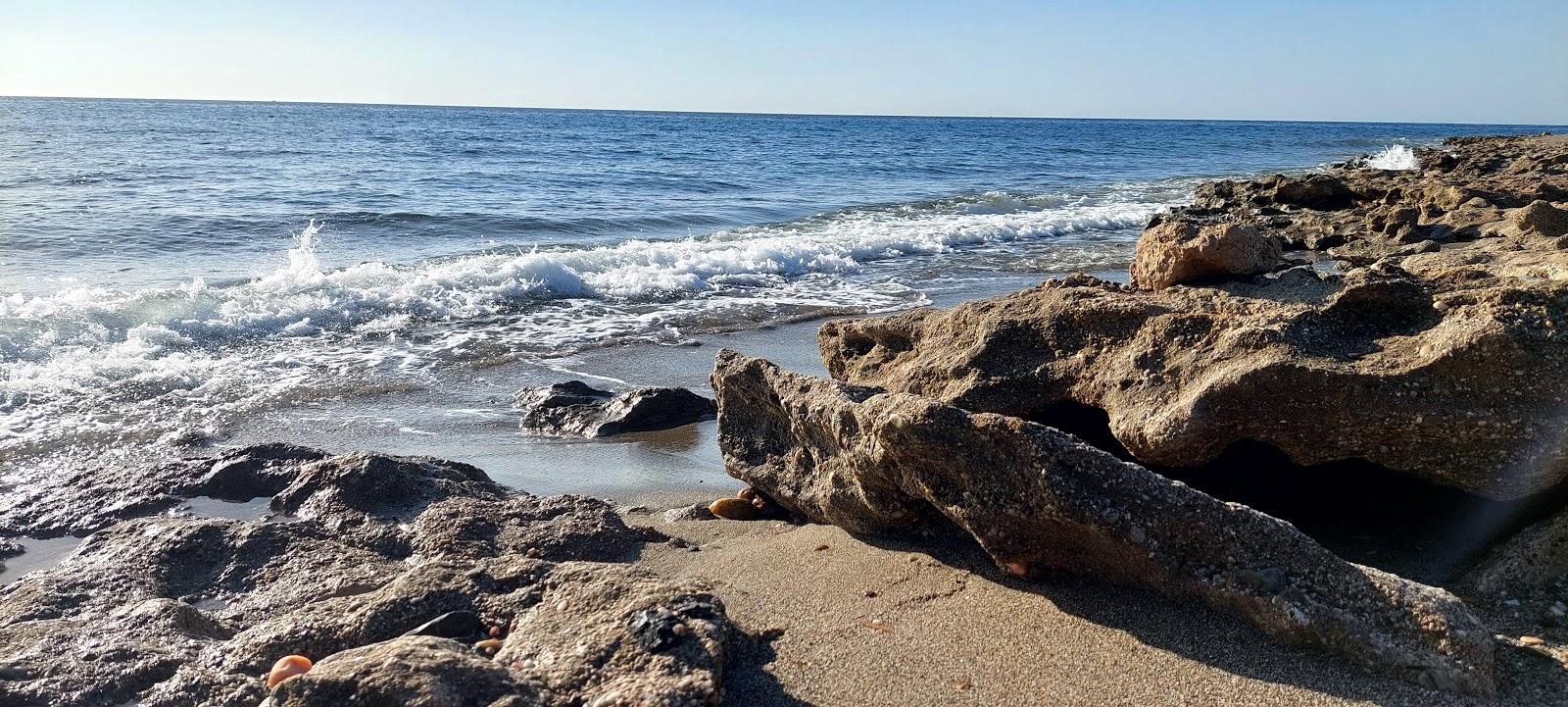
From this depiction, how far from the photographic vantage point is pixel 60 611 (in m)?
3.32

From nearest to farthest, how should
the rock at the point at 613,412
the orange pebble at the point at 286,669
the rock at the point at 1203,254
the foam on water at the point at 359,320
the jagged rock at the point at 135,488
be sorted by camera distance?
1. the orange pebble at the point at 286,669
2. the jagged rock at the point at 135,488
3. the rock at the point at 1203,254
4. the rock at the point at 613,412
5. the foam on water at the point at 359,320

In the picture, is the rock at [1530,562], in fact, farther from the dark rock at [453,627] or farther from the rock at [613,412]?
the rock at [613,412]

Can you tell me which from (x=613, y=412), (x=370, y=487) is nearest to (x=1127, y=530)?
(x=370, y=487)

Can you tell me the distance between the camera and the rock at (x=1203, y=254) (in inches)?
192

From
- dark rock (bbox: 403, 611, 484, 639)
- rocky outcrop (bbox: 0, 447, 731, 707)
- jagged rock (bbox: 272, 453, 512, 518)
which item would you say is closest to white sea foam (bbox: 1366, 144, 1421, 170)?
jagged rock (bbox: 272, 453, 512, 518)

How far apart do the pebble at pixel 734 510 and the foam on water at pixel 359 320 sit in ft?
10.9

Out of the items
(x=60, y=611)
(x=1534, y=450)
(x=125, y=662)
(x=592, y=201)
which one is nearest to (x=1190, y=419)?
(x=1534, y=450)

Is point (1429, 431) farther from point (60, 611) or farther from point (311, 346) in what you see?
point (311, 346)

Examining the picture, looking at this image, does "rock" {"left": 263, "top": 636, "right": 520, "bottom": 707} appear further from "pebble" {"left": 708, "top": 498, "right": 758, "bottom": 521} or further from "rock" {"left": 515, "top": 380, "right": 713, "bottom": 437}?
"rock" {"left": 515, "top": 380, "right": 713, "bottom": 437}

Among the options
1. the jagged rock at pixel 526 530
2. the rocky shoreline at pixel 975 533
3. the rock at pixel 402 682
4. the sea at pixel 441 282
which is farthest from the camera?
the sea at pixel 441 282

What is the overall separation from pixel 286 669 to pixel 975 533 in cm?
190

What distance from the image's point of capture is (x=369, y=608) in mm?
2977

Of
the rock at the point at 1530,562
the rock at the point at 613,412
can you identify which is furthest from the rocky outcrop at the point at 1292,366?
the rock at the point at 613,412

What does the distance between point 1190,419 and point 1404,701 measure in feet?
3.21
